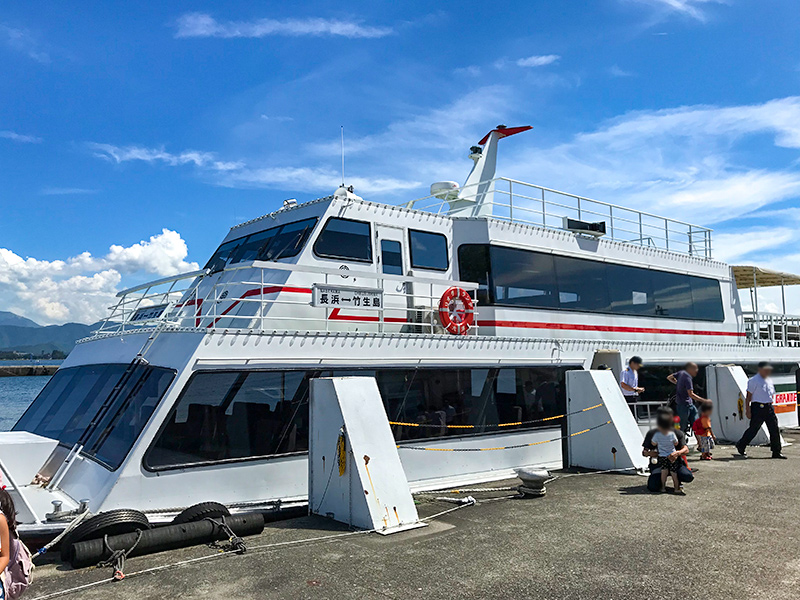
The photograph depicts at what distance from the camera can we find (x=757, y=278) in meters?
16.7

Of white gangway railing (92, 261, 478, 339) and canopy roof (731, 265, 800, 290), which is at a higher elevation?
canopy roof (731, 265, 800, 290)

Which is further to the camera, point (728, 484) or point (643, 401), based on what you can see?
point (643, 401)

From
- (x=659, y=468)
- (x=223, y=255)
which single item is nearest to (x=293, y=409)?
(x=223, y=255)

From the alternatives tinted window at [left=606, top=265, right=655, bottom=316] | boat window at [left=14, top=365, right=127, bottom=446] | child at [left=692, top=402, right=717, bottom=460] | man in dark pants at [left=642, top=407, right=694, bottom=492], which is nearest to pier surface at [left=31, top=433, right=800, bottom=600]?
man in dark pants at [left=642, top=407, right=694, bottom=492]

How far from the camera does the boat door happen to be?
Result: 31.1 feet

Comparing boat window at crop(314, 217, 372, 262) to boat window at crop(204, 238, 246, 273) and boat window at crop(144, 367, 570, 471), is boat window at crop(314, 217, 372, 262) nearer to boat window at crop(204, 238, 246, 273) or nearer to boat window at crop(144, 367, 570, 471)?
boat window at crop(144, 367, 570, 471)

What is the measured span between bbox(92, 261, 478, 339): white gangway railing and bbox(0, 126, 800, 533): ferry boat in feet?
0.11

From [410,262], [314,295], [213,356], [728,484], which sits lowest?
[728,484]

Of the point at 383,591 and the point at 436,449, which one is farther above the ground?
the point at 436,449

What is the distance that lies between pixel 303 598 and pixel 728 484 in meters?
6.74

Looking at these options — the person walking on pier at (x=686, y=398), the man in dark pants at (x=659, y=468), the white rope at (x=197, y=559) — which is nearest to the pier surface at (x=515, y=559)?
the white rope at (x=197, y=559)

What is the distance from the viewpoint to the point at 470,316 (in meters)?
9.60

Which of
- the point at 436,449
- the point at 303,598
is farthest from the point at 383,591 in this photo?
the point at 436,449

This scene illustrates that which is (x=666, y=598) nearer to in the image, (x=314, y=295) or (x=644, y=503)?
(x=644, y=503)
